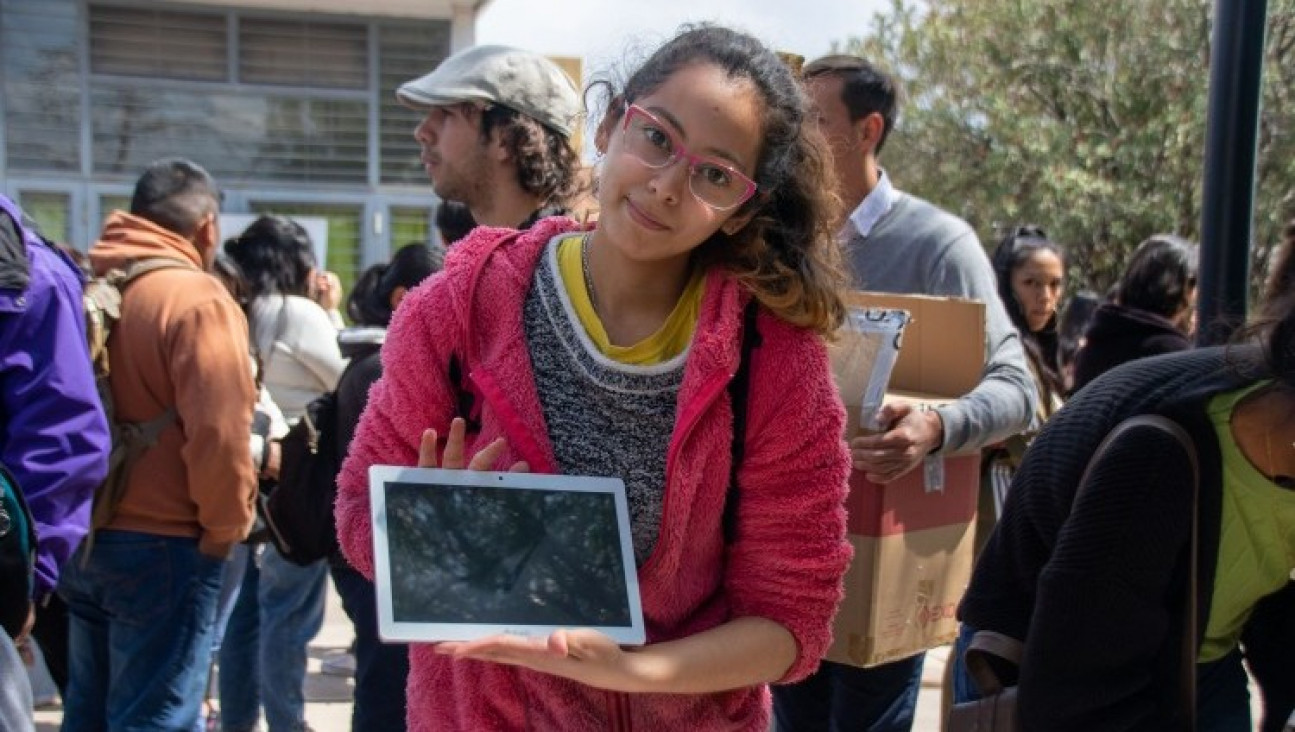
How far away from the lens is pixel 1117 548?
2.05m

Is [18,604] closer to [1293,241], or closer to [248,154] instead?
[1293,241]

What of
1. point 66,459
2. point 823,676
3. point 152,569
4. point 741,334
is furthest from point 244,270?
point 741,334

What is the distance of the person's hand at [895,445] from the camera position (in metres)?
3.11

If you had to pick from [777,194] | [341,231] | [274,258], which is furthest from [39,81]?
[777,194]

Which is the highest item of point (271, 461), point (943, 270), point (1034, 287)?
point (943, 270)

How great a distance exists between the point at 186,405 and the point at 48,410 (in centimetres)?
100

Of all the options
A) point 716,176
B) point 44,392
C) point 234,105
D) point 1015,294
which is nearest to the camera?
point 716,176

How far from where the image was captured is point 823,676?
142 inches

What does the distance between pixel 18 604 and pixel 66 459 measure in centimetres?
42

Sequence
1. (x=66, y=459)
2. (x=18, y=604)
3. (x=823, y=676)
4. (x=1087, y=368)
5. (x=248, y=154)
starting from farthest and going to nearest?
1. (x=248, y=154)
2. (x=1087, y=368)
3. (x=823, y=676)
4. (x=66, y=459)
5. (x=18, y=604)

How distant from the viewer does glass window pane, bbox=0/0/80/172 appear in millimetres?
13055

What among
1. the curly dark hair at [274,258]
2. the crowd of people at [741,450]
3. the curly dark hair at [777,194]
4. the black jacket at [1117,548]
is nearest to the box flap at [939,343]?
the crowd of people at [741,450]

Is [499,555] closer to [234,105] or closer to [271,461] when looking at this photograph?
[271,461]

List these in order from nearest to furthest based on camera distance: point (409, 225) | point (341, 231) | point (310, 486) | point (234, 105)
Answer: point (310, 486), point (234, 105), point (341, 231), point (409, 225)
